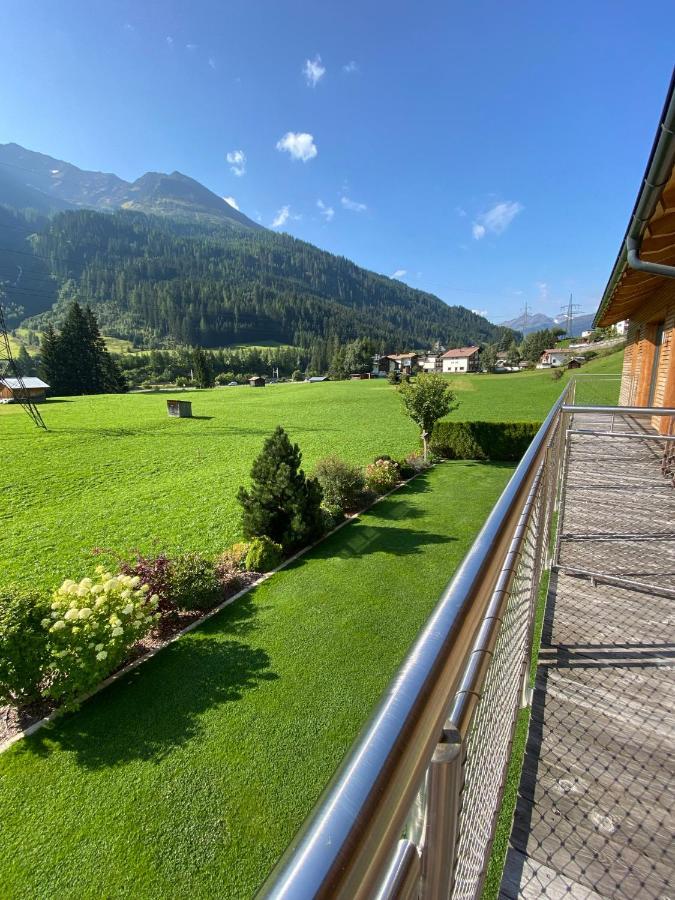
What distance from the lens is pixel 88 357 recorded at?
160 ft

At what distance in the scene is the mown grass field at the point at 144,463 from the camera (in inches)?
368

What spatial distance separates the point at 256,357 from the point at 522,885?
4033 inches

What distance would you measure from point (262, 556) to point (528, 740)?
644cm

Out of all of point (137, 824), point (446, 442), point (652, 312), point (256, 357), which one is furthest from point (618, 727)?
point (256, 357)

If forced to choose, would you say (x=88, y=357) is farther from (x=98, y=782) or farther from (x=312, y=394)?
(x=98, y=782)

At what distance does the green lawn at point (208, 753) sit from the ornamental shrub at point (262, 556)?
2.92 feet

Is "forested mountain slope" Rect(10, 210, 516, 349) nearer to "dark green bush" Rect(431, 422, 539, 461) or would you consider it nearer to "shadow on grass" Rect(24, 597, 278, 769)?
"dark green bush" Rect(431, 422, 539, 461)

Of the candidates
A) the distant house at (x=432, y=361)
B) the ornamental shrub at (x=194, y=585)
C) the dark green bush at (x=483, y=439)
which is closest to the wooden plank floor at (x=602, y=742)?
the ornamental shrub at (x=194, y=585)

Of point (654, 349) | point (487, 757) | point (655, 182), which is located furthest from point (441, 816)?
point (654, 349)

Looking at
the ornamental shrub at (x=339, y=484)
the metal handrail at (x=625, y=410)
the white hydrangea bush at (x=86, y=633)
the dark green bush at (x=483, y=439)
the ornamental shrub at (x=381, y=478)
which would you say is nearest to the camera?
the metal handrail at (x=625, y=410)

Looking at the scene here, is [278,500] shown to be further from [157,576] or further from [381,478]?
[381,478]

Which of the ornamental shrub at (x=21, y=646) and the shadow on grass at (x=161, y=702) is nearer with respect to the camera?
the shadow on grass at (x=161, y=702)

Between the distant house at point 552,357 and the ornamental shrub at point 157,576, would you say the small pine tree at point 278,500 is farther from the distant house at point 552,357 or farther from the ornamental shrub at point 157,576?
the distant house at point 552,357

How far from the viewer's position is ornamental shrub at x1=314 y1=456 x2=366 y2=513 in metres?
11.5
